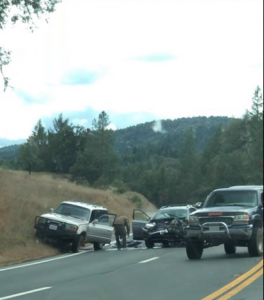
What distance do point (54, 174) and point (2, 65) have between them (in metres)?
3.69

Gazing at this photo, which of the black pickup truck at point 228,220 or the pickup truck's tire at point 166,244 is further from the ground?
the black pickup truck at point 228,220

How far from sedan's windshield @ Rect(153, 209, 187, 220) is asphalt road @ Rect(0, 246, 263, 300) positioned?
3.53 ft

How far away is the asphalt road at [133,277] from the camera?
383 inches

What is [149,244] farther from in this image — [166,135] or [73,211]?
[166,135]

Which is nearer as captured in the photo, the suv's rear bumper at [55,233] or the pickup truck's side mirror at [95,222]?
the suv's rear bumper at [55,233]

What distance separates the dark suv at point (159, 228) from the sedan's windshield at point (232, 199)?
6.81 meters

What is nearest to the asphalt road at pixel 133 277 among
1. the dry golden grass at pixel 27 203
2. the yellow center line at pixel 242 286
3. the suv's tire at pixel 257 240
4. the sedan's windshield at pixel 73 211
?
the yellow center line at pixel 242 286

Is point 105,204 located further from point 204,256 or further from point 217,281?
point 217,281

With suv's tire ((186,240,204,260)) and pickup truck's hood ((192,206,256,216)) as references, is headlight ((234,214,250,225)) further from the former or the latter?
suv's tire ((186,240,204,260))

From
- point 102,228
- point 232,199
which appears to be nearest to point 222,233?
point 232,199

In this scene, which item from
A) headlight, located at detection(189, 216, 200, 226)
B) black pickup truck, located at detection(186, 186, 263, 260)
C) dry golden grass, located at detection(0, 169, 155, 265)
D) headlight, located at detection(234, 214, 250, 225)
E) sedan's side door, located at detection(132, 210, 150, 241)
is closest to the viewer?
black pickup truck, located at detection(186, 186, 263, 260)

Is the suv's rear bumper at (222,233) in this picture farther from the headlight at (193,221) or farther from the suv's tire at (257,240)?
the suv's tire at (257,240)

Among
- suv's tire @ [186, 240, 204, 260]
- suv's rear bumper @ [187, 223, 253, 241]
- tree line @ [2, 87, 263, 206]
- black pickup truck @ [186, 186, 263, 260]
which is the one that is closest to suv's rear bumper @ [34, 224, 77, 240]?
tree line @ [2, 87, 263, 206]

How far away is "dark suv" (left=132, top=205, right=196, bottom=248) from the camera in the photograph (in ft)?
53.6
